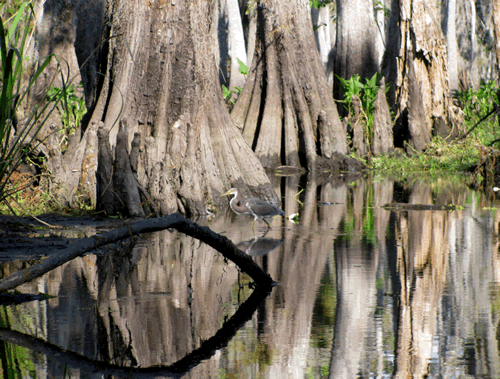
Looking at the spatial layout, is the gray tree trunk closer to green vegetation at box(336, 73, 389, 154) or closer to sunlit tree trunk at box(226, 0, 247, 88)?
sunlit tree trunk at box(226, 0, 247, 88)

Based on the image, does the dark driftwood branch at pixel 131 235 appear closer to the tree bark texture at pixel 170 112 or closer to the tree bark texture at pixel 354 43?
the tree bark texture at pixel 170 112

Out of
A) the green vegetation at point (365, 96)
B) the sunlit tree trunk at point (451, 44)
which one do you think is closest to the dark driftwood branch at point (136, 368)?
the green vegetation at point (365, 96)

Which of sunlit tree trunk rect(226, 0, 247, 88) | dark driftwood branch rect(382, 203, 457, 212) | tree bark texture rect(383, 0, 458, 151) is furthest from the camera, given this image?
sunlit tree trunk rect(226, 0, 247, 88)

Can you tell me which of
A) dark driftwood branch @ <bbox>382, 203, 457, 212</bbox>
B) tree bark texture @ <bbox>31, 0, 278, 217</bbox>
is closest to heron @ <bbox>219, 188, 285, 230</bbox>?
tree bark texture @ <bbox>31, 0, 278, 217</bbox>

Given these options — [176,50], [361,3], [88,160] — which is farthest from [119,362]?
[361,3]

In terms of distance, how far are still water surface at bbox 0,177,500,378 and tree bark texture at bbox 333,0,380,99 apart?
15256mm

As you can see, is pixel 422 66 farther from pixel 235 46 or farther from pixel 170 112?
pixel 170 112

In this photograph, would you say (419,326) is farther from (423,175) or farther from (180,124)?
(423,175)

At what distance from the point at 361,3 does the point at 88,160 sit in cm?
1552

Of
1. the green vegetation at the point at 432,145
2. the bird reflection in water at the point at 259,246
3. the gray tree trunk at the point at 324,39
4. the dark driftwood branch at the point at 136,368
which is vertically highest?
the gray tree trunk at the point at 324,39

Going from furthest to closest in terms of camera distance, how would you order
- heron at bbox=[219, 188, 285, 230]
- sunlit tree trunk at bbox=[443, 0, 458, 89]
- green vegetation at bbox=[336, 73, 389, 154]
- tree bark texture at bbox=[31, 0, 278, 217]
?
sunlit tree trunk at bbox=[443, 0, 458, 89] → green vegetation at bbox=[336, 73, 389, 154] → tree bark texture at bbox=[31, 0, 278, 217] → heron at bbox=[219, 188, 285, 230]

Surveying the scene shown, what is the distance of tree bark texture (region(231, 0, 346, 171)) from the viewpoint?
1702 centimetres

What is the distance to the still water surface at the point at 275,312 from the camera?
3.19 m

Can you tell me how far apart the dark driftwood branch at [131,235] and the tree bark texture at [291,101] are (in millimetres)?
12498
